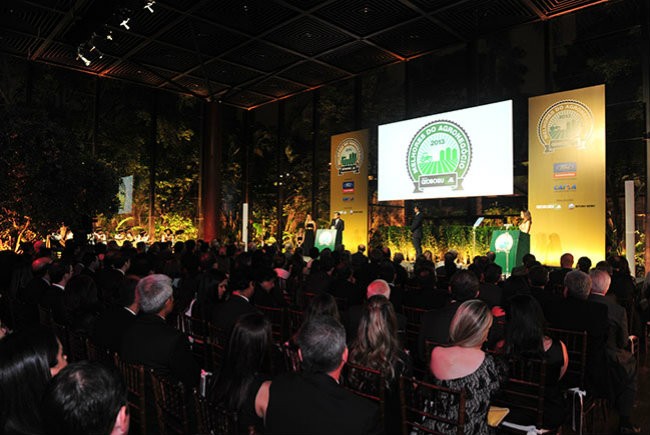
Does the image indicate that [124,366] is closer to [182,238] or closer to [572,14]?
[572,14]

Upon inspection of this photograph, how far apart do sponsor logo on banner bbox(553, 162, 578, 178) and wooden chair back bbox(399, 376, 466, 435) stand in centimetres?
832

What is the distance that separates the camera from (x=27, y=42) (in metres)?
11.6

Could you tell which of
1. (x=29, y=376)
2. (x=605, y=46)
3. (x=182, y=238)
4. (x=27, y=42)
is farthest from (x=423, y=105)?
(x=29, y=376)

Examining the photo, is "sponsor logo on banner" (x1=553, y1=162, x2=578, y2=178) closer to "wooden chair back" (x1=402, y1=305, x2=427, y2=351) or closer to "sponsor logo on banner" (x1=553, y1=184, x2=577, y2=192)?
"sponsor logo on banner" (x1=553, y1=184, x2=577, y2=192)

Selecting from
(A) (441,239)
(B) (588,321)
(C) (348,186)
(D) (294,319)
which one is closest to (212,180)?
(C) (348,186)

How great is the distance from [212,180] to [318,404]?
14446 millimetres

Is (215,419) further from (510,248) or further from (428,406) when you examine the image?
(510,248)

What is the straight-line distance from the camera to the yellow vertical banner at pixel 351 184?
43.5 feet

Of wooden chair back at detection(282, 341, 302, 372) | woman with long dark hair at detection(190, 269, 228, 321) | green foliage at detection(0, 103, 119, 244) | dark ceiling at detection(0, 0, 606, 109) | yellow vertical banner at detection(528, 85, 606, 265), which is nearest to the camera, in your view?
wooden chair back at detection(282, 341, 302, 372)

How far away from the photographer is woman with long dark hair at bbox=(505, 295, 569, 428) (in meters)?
2.75

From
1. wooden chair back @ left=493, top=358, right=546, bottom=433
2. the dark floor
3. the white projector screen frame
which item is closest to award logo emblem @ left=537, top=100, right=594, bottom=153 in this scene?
the white projector screen frame

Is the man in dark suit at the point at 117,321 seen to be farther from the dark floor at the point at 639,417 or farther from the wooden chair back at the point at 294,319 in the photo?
the dark floor at the point at 639,417

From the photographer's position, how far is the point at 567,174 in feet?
30.3

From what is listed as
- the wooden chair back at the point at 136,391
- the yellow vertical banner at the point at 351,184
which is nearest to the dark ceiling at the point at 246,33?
the yellow vertical banner at the point at 351,184
